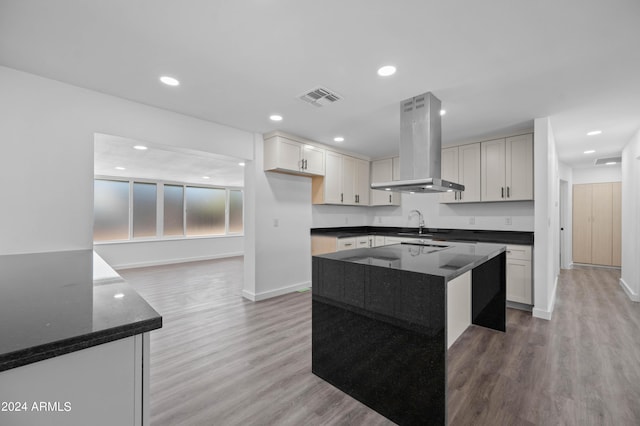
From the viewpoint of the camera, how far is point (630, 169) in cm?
421

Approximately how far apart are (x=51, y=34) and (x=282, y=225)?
316cm

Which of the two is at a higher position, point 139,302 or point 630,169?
point 630,169

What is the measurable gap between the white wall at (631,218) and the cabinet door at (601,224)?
6.32 feet

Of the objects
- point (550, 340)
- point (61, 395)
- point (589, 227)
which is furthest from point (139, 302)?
point (589, 227)

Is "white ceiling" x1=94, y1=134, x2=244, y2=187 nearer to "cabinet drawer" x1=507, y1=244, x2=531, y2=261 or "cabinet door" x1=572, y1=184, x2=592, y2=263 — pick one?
"cabinet drawer" x1=507, y1=244, x2=531, y2=261

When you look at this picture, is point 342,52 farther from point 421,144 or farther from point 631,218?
point 631,218

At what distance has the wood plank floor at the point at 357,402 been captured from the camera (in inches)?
68.9

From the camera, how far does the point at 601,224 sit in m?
6.16

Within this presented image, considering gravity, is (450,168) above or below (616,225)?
above

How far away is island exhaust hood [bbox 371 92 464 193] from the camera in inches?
109

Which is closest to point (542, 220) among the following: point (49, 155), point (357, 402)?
point (357, 402)

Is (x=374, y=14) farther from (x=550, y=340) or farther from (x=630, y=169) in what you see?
(x=630, y=169)

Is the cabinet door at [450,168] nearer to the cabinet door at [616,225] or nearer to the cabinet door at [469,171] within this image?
the cabinet door at [469,171]

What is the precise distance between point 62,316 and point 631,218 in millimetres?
6327
